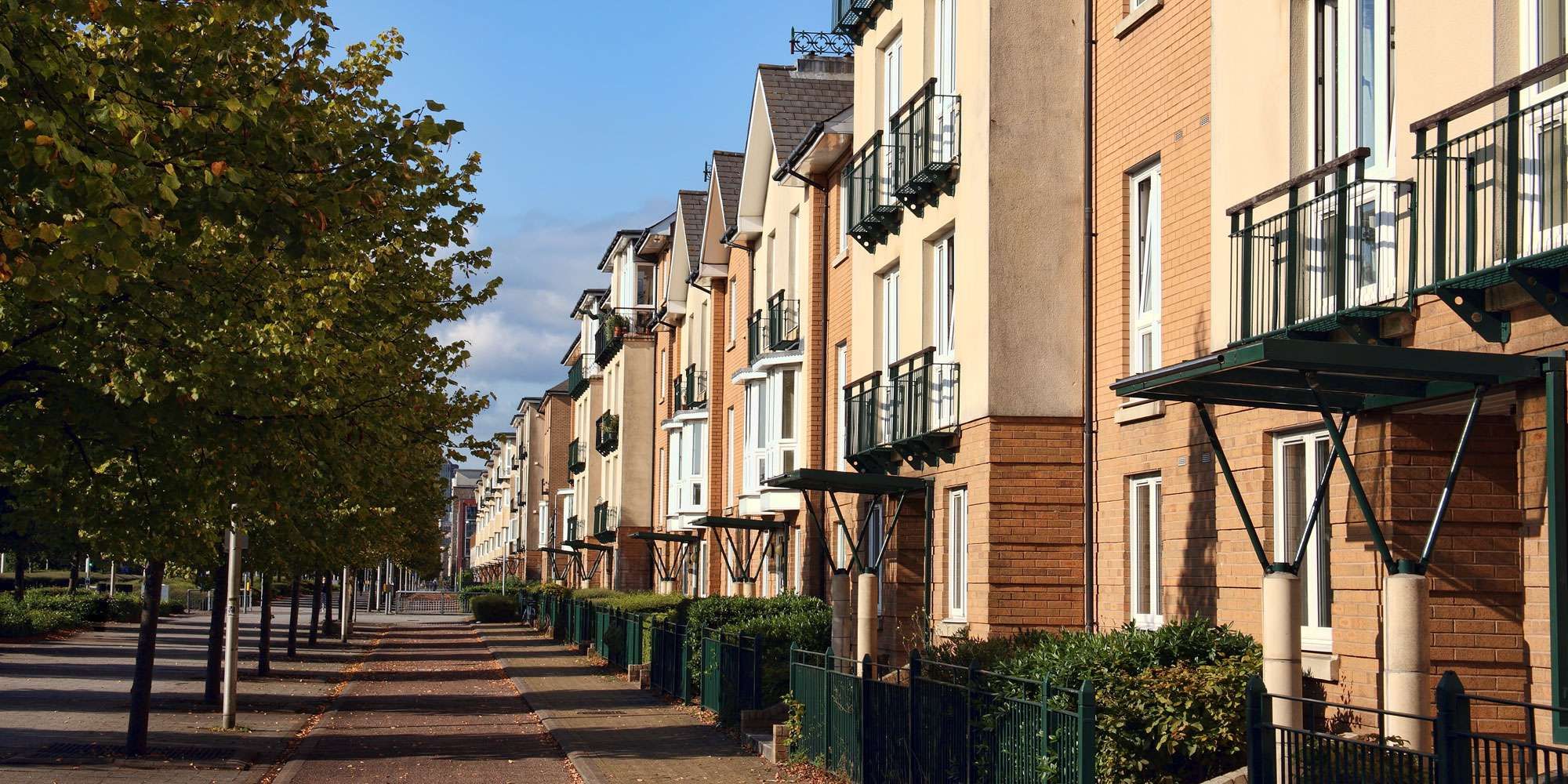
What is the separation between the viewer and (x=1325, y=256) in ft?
35.1

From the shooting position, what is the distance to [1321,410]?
8.58 m

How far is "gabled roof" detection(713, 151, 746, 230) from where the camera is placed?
36.3 metres

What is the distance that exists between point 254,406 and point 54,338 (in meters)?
1.50

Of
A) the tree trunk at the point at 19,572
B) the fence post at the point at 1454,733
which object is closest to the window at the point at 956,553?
the fence post at the point at 1454,733

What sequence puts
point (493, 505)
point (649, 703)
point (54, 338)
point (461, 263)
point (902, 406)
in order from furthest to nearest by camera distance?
point (493, 505) → point (649, 703) → point (461, 263) → point (902, 406) → point (54, 338)

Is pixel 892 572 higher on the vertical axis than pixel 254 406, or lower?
lower

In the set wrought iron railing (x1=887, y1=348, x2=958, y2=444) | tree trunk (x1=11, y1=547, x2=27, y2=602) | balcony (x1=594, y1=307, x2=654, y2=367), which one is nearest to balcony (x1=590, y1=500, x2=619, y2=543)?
balcony (x1=594, y1=307, x2=654, y2=367)

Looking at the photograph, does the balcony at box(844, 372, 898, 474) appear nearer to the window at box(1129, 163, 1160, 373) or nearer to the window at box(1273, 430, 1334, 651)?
the window at box(1129, 163, 1160, 373)

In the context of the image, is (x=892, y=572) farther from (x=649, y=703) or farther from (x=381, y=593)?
(x=381, y=593)

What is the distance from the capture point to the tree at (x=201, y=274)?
720cm

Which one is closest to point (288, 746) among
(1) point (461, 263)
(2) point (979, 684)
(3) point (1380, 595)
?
(1) point (461, 263)

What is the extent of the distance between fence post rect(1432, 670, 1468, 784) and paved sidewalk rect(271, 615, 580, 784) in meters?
Result: 11.1

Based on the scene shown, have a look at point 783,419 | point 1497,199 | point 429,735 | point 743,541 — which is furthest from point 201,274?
point 743,541

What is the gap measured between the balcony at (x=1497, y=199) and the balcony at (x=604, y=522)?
140 ft
